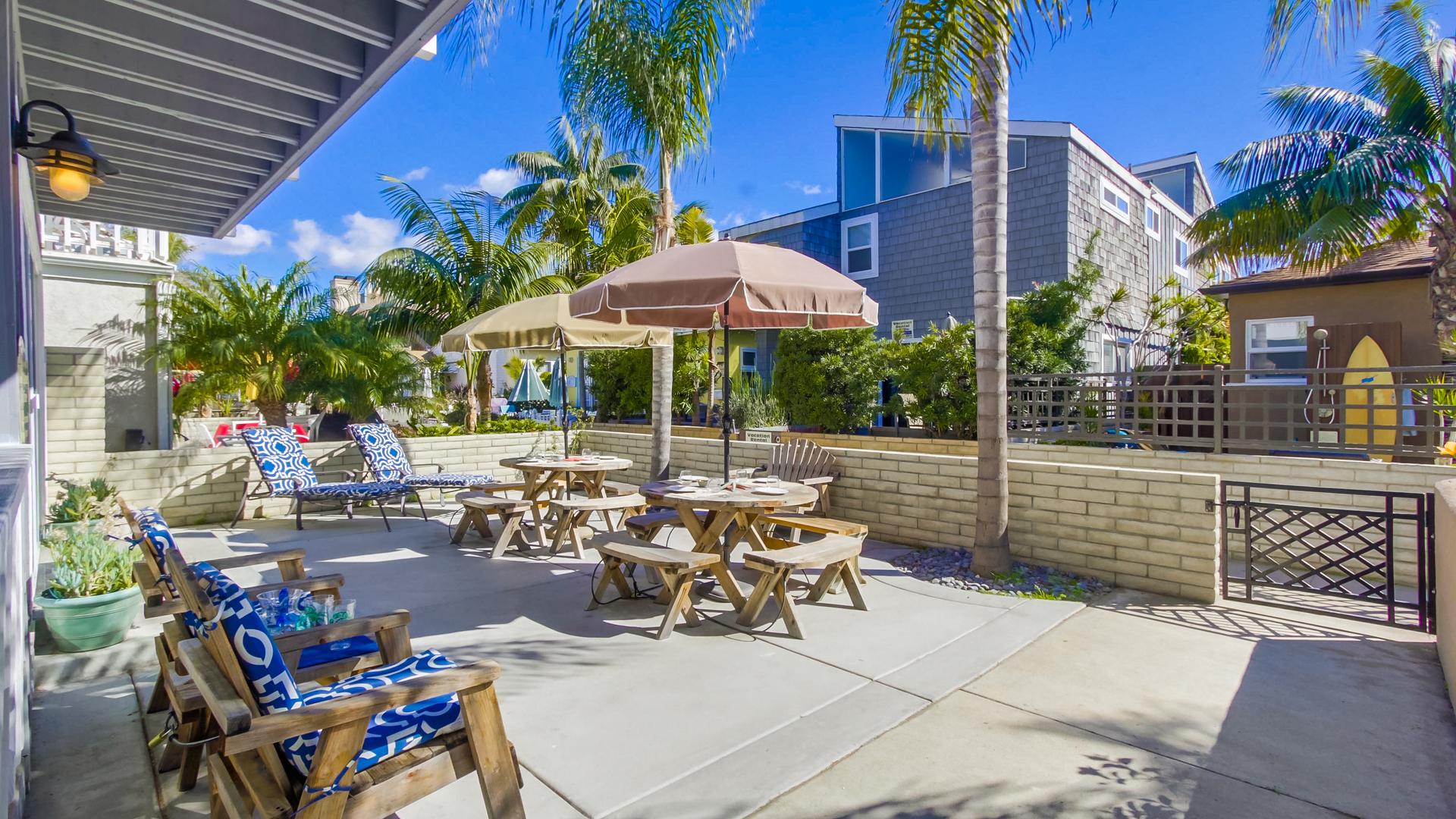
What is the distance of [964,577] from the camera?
5.93 metres

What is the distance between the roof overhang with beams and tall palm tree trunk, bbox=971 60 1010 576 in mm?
4048

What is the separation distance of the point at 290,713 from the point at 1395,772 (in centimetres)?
416

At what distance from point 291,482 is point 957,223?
14.0m

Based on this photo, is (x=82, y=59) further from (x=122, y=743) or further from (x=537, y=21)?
(x=122, y=743)

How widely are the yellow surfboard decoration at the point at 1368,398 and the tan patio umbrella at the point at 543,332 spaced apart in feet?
27.0

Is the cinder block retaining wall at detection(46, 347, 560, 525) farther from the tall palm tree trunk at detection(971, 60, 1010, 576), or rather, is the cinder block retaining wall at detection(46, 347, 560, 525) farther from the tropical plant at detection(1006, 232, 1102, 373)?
the tropical plant at detection(1006, 232, 1102, 373)

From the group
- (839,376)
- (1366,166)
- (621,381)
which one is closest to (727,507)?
(839,376)

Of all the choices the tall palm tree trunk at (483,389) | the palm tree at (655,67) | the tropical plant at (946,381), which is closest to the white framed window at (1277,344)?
the tropical plant at (946,381)

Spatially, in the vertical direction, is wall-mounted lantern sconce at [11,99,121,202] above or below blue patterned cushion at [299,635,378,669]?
above

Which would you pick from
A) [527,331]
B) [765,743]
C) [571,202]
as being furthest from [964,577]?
[571,202]

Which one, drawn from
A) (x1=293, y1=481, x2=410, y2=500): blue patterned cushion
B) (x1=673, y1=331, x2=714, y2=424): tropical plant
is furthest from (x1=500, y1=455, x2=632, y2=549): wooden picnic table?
(x1=673, y1=331, x2=714, y2=424): tropical plant

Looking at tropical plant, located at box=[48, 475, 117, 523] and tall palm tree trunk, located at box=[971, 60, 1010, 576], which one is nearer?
tropical plant, located at box=[48, 475, 117, 523]

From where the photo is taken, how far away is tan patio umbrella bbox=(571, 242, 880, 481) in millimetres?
4797

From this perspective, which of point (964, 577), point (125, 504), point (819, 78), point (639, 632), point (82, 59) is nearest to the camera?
point (125, 504)
